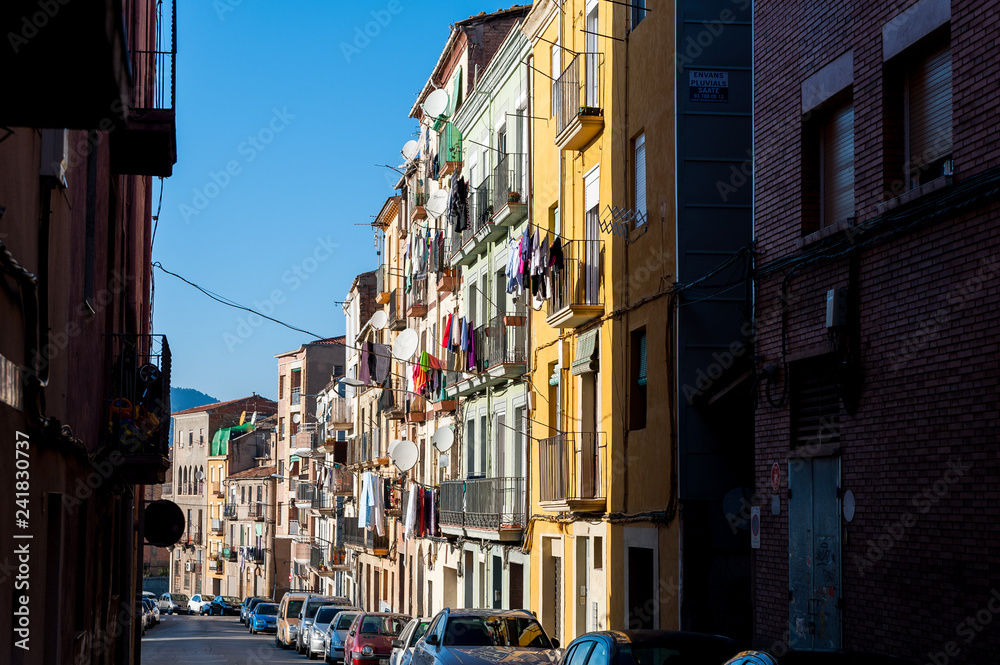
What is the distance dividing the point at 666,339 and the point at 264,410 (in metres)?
93.3

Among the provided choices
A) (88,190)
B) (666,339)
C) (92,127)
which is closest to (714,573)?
(666,339)

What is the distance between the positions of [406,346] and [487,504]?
9.33 m

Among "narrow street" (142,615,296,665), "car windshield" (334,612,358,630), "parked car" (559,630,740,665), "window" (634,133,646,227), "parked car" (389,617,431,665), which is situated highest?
"window" (634,133,646,227)

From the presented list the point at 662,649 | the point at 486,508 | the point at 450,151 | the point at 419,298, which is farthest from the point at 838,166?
the point at 419,298

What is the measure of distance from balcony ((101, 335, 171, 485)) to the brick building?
8.04 m

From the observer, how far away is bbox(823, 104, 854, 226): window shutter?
12930 millimetres

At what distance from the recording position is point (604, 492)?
20.1 m

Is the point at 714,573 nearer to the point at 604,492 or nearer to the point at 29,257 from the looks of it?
the point at 604,492

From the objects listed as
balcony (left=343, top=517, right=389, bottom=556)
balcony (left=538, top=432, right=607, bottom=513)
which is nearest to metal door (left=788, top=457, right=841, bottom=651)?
balcony (left=538, top=432, right=607, bottom=513)

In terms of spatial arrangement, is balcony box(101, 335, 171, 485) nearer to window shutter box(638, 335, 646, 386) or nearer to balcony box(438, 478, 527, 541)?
window shutter box(638, 335, 646, 386)

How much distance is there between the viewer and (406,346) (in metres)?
36.1

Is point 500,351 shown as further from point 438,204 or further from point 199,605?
point 199,605

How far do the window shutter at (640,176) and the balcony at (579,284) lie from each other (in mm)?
1548

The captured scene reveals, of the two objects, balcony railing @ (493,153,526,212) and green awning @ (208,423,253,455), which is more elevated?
balcony railing @ (493,153,526,212)
